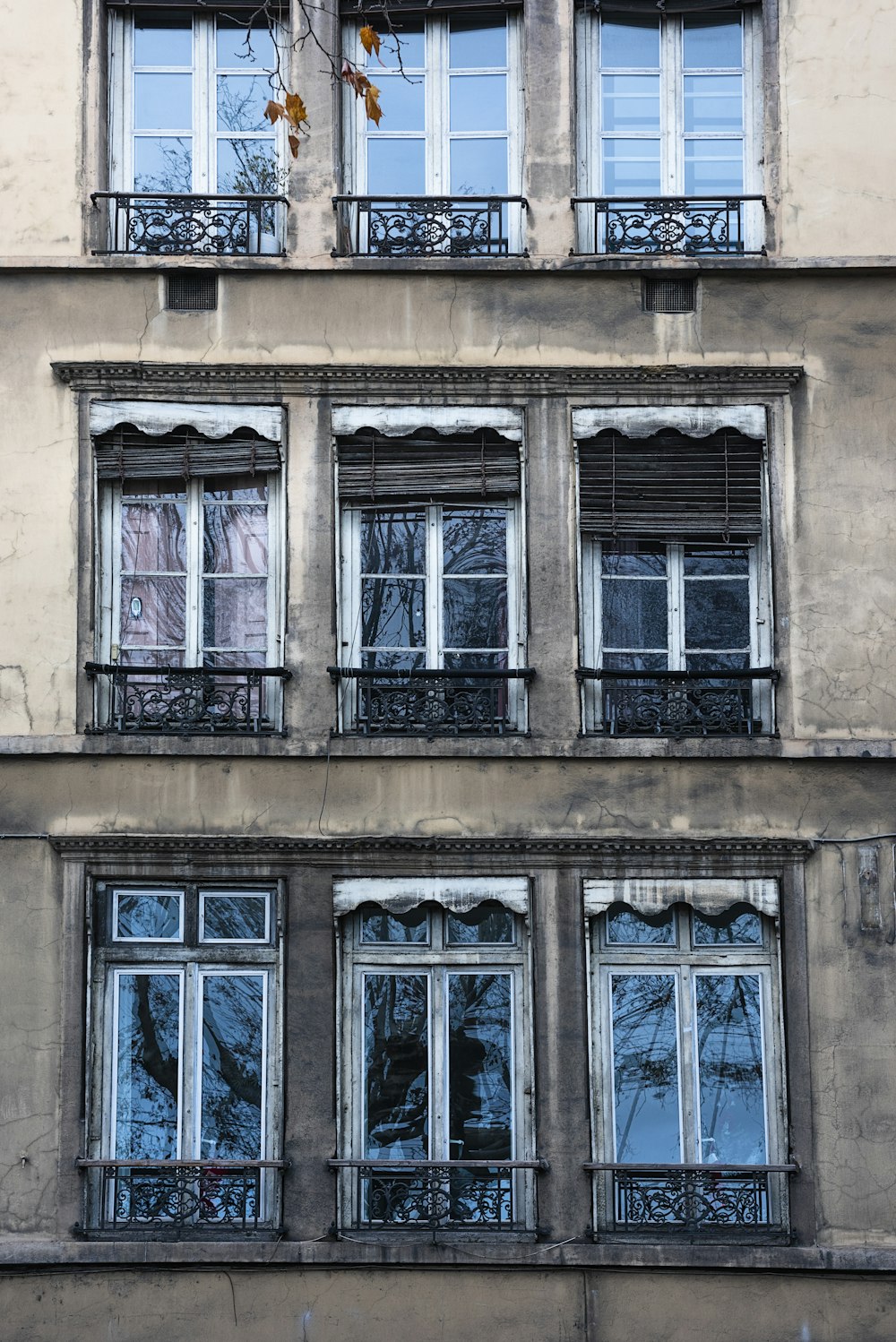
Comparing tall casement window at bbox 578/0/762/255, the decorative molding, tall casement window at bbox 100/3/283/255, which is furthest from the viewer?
tall casement window at bbox 578/0/762/255

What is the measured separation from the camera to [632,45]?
12.9 m

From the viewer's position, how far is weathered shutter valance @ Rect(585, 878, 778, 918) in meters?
Answer: 11.9

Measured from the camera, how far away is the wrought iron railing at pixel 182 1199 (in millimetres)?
11609

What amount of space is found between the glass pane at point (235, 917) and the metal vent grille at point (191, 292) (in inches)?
163

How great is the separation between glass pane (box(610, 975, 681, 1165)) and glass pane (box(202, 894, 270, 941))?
8.04ft

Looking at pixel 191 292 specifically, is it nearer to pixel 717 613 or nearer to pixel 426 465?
pixel 426 465

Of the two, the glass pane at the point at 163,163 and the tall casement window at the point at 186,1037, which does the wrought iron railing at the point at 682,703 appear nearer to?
the tall casement window at the point at 186,1037

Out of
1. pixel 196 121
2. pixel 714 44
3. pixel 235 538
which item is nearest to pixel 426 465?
pixel 235 538

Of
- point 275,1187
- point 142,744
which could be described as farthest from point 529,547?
point 275,1187

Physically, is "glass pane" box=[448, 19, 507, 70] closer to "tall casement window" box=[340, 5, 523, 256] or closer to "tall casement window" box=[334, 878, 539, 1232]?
"tall casement window" box=[340, 5, 523, 256]

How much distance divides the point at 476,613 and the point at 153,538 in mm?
2359

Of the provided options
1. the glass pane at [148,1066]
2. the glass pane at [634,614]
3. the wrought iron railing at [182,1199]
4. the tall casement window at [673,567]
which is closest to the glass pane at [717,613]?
the tall casement window at [673,567]

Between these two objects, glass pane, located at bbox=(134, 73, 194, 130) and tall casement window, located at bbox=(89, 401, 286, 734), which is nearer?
tall casement window, located at bbox=(89, 401, 286, 734)

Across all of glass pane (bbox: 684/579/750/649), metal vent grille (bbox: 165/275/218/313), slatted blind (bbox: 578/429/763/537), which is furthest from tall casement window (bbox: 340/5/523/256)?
glass pane (bbox: 684/579/750/649)
